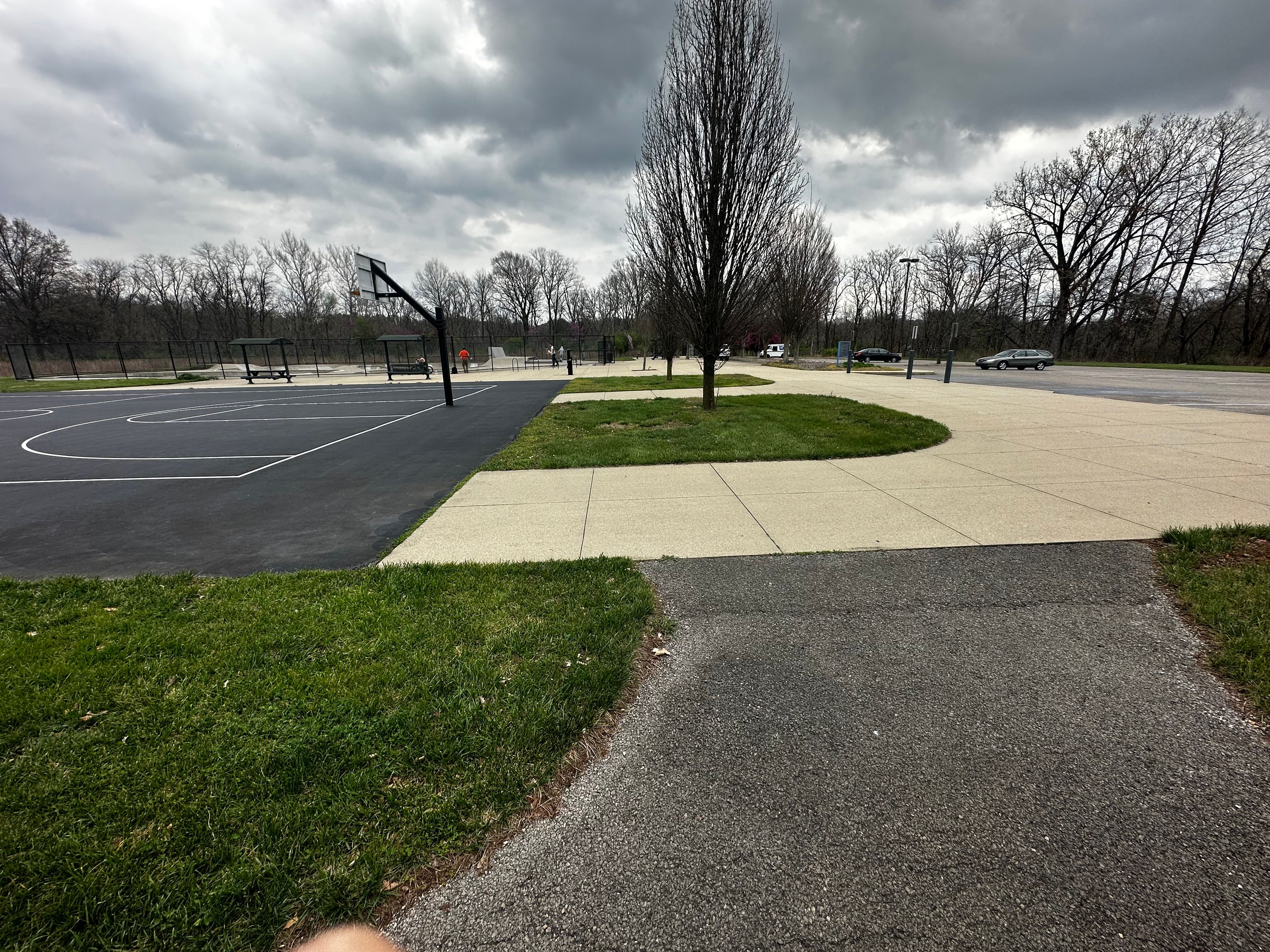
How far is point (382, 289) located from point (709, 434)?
40.7 ft

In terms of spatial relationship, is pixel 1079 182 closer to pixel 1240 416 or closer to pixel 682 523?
pixel 1240 416

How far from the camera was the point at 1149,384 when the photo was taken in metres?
20.6

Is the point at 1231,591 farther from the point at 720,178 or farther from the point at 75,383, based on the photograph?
the point at 75,383

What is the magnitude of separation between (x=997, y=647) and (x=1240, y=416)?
13.8 meters

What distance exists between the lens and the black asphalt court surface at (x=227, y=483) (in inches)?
205

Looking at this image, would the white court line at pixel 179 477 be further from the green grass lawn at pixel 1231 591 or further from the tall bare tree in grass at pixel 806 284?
the tall bare tree in grass at pixel 806 284

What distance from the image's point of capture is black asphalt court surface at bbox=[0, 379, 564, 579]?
5199 mm

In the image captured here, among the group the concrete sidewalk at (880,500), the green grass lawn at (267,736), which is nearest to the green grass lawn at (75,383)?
the concrete sidewalk at (880,500)

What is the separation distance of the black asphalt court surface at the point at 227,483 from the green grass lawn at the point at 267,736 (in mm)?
1183

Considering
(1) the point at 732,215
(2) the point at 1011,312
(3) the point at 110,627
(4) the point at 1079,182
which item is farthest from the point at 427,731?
(2) the point at 1011,312

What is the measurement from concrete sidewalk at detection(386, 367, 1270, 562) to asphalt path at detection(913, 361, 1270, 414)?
266 inches

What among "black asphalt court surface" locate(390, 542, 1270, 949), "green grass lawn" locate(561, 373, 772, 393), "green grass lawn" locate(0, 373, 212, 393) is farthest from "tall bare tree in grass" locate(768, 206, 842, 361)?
"green grass lawn" locate(0, 373, 212, 393)

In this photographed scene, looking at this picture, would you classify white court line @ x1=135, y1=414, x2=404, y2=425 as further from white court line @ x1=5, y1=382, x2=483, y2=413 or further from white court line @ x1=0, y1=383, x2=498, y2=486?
white court line @ x1=5, y1=382, x2=483, y2=413

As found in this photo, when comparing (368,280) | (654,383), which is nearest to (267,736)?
(368,280)
